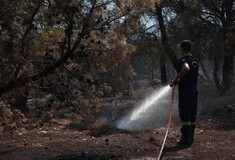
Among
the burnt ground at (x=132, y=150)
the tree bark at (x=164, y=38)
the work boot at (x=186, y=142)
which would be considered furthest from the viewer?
the tree bark at (x=164, y=38)


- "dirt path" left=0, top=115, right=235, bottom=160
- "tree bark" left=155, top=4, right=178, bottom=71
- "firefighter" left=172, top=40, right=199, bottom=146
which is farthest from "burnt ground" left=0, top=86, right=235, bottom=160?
"tree bark" left=155, top=4, right=178, bottom=71

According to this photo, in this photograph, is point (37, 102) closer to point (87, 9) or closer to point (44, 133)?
point (87, 9)

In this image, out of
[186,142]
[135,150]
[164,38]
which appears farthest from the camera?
[164,38]

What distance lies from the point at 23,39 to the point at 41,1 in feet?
2.10

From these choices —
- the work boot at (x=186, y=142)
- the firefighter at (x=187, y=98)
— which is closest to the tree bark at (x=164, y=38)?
the firefighter at (x=187, y=98)

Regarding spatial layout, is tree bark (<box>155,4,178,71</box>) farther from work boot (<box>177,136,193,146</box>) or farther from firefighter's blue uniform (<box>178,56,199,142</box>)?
work boot (<box>177,136,193,146</box>)

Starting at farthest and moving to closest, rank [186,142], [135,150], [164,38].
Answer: [164,38] → [186,142] → [135,150]

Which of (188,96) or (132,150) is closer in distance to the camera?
(132,150)

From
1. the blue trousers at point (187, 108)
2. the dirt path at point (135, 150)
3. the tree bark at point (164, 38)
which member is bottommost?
the dirt path at point (135, 150)

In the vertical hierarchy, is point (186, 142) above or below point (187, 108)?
below

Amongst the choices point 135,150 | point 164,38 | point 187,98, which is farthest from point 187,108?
point 164,38

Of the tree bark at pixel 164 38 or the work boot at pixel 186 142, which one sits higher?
the tree bark at pixel 164 38

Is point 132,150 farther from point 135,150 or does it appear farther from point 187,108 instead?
point 187,108

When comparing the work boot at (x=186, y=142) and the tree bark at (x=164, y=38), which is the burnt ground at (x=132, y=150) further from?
the tree bark at (x=164, y=38)
